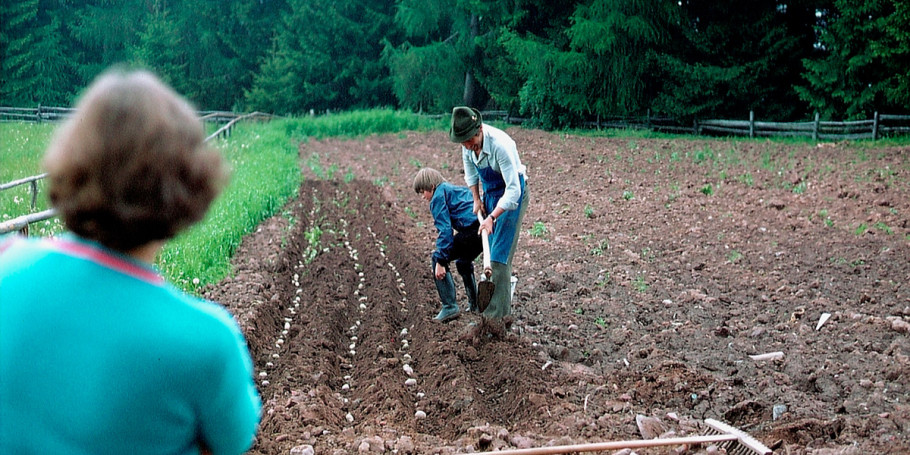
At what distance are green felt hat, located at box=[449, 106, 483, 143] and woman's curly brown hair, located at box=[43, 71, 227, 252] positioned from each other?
14.3ft

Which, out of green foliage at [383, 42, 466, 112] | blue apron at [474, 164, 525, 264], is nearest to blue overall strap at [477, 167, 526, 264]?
blue apron at [474, 164, 525, 264]

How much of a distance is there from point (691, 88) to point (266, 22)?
2894 centimetres

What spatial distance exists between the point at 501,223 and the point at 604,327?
135 cm

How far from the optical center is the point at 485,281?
19.4ft

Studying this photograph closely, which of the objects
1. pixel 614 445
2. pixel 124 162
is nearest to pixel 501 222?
pixel 614 445

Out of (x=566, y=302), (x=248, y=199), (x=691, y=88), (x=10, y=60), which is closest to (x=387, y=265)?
(x=566, y=302)

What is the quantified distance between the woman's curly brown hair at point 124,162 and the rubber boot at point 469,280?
17.4ft

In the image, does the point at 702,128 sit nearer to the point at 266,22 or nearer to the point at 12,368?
the point at 12,368

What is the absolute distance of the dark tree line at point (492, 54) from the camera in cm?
2244

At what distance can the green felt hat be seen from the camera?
18.6 feet

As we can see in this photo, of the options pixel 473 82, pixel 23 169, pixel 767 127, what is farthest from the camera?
pixel 473 82

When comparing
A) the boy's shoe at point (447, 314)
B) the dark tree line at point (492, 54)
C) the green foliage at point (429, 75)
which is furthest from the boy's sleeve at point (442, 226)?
the green foliage at point (429, 75)

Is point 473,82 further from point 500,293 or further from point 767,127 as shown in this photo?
point 500,293

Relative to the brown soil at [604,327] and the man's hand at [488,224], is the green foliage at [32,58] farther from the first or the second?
the man's hand at [488,224]
